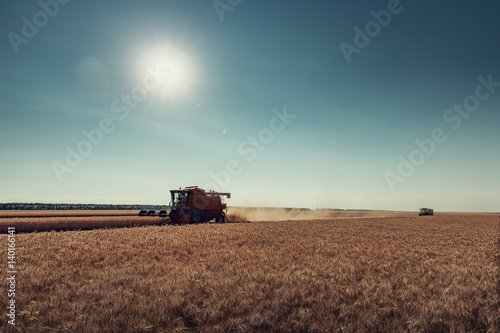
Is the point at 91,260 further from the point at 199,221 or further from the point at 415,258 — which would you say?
the point at 199,221

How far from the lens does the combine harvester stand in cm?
2769

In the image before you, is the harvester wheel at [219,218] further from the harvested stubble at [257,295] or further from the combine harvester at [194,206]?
the harvested stubble at [257,295]

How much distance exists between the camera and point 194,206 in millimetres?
29203

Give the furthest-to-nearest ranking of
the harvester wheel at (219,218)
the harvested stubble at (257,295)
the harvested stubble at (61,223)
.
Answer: the harvester wheel at (219,218) → the harvested stubble at (61,223) → the harvested stubble at (257,295)

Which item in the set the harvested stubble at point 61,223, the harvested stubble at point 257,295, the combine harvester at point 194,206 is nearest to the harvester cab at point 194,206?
the combine harvester at point 194,206

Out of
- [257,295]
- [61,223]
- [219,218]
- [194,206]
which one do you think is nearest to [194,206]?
[194,206]

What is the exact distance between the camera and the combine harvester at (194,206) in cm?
2769

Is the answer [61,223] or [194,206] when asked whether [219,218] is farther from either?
[61,223]

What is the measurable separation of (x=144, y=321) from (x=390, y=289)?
184 inches

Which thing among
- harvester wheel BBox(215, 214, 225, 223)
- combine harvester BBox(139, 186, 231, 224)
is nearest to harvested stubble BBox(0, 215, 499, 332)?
combine harvester BBox(139, 186, 231, 224)

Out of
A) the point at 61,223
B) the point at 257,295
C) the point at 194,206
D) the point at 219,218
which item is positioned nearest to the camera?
the point at 257,295

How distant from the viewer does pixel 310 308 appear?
15.2 feet

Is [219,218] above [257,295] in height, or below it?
below

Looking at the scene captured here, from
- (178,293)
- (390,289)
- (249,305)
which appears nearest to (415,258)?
(390,289)
